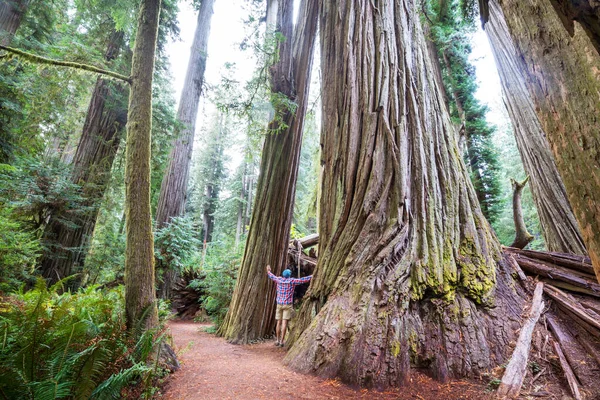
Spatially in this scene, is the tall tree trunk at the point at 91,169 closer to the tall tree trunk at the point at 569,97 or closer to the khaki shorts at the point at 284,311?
the khaki shorts at the point at 284,311

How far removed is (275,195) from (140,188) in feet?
11.1

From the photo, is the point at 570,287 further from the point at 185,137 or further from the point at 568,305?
the point at 185,137

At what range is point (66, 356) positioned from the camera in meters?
2.09

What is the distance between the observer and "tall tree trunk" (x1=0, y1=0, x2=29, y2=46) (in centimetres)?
592

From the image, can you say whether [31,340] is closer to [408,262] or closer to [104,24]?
[408,262]

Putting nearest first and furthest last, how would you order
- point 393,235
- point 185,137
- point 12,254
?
point 393,235 < point 12,254 < point 185,137

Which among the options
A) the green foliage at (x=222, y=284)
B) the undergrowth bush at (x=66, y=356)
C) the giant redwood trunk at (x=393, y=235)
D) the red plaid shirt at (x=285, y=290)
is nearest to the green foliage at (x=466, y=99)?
the giant redwood trunk at (x=393, y=235)

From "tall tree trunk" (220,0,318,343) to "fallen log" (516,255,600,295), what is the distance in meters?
4.14

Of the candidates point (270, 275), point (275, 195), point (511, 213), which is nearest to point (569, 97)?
point (270, 275)

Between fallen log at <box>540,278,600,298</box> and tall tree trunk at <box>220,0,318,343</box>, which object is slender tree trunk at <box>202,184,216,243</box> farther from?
fallen log at <box>540,278,600,298</box>

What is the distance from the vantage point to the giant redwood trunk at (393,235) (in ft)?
9.81

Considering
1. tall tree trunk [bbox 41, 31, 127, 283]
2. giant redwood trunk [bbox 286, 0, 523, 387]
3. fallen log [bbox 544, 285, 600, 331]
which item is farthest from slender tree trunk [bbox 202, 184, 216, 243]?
fallen log [bbox 544, 285, 600, 331]

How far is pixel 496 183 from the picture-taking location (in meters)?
9.35

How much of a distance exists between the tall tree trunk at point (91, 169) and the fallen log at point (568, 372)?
8092 millimetres
